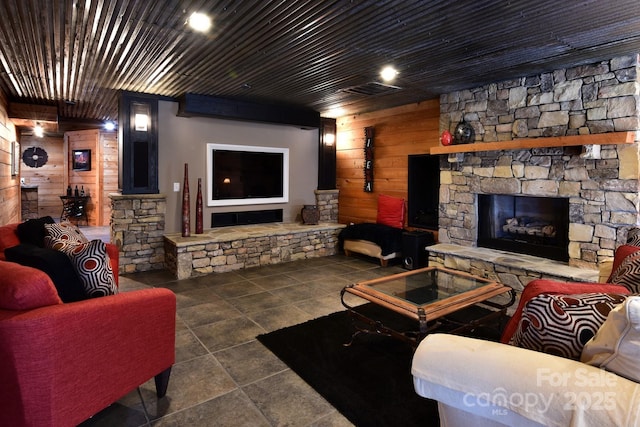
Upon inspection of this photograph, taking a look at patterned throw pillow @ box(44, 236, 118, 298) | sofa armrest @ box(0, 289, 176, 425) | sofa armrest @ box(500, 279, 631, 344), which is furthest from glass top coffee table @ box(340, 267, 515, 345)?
patterned throw pillow @ box(44, 236, 118, 298)

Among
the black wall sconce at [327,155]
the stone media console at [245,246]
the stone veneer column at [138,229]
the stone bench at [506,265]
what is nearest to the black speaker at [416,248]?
the stone bench at [506,265]

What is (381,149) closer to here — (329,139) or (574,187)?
(329,139)

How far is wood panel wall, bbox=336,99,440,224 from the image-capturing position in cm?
532

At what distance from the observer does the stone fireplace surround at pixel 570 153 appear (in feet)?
10.9

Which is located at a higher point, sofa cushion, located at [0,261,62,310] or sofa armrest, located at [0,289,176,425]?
sofa cushion, located at [0,261,62,310]

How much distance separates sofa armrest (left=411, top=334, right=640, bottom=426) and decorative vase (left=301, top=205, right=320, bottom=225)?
4934 millimetres

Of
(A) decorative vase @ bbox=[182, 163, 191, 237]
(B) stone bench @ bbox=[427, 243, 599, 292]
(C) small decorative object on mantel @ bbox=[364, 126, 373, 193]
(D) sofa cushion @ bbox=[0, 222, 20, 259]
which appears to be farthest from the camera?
(C) small decorative object on mantel @ bbox=[364, 126, 373, 193]

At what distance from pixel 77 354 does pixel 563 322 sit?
1904 millimetres

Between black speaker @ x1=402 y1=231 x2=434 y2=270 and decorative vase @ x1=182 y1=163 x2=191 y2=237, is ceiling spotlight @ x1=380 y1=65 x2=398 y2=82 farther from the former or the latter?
decorative vase @ x1=182 y1=163 x2=191 y2=237

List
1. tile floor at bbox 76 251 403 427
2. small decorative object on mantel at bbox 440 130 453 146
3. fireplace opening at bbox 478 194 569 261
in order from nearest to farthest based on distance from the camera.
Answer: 1. tile floor at bbox 76 251 403 427
2. fireplace opening at bbox 478 194 569 261
3. small decorative object on mantel at bbox 440 130 453 146

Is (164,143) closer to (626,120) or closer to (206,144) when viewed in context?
(206,144)

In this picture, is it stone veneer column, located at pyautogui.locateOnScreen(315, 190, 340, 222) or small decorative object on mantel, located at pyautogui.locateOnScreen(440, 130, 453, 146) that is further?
stone veneer column, located at pyautogui.locateOnScreen(315, 190, 340, 222)

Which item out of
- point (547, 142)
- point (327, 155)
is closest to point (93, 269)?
point (547, 142)

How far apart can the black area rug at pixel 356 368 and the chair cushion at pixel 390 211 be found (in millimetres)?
2370
